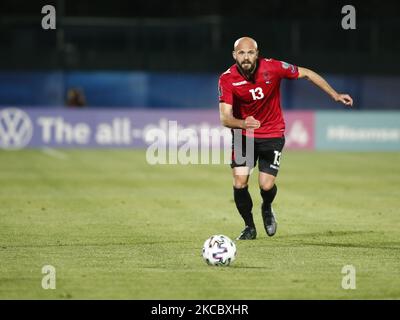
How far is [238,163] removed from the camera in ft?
41.5

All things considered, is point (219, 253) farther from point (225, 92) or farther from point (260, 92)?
point (260, 92)

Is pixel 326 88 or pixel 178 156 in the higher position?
pixel 326 88

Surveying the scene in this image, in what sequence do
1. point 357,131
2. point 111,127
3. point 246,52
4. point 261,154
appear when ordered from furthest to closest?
point 357,131, point 111,127, point 261,154, point 246,52

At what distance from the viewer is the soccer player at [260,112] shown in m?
12.4

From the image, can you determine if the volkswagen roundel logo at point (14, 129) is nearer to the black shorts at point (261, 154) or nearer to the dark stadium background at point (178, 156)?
the dark stadium background at point (178, 156)

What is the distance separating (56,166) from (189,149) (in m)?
6.40

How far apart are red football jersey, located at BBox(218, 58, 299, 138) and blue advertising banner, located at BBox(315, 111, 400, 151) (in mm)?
19338

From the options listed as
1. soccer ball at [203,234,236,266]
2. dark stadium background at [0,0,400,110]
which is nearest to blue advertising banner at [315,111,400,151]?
dark stadium background at [0,0,400,110]

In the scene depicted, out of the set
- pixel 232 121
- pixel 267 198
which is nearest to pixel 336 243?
pixel 267 198

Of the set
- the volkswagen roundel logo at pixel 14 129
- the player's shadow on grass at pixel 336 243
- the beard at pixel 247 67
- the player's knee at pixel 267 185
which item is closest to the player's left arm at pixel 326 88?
the beard at pixel 247 67

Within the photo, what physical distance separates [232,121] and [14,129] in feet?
68.6

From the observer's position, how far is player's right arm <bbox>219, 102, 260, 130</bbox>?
11211 mm

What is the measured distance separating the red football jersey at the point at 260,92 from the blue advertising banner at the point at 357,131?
1934cm

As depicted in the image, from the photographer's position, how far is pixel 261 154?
1285 centimetres
